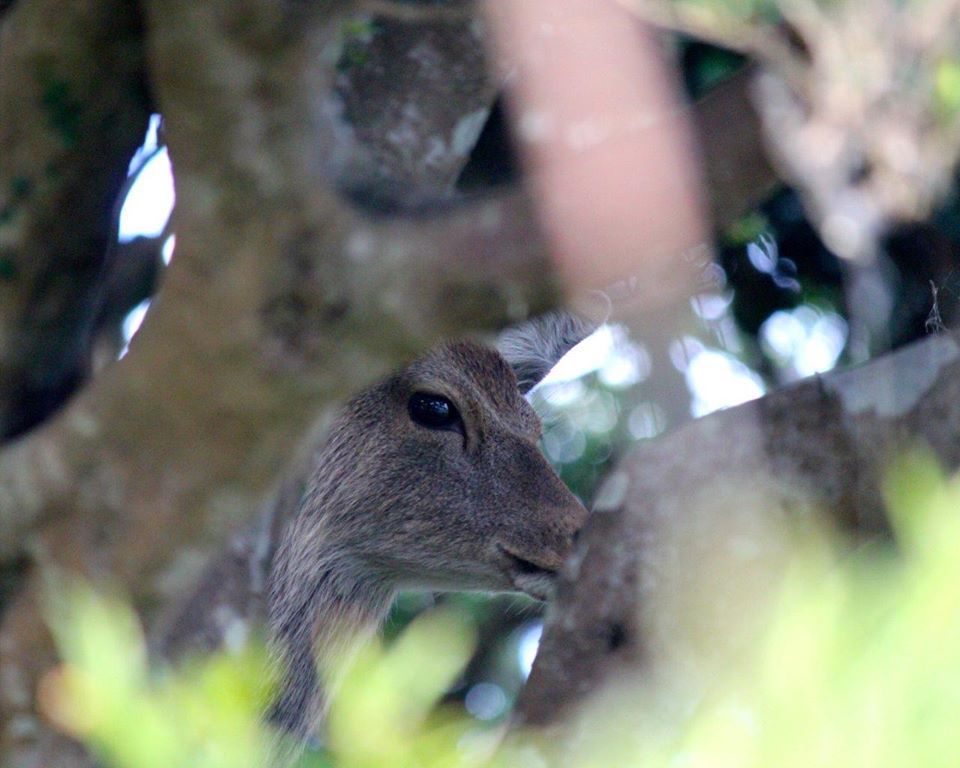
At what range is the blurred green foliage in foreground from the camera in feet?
3.59

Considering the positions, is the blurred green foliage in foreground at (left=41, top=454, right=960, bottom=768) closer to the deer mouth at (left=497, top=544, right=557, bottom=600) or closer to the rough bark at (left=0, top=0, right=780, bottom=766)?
the rough bark at (left=0, top=0, right=780, bottom=766)

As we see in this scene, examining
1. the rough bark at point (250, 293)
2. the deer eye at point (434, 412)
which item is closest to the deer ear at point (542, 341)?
the deer eye at point (434, 412)

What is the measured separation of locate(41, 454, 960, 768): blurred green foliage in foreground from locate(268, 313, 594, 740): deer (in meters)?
3.14

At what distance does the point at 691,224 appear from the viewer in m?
2.00

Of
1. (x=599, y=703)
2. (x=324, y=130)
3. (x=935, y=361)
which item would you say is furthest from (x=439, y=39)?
(x=599, y=703)

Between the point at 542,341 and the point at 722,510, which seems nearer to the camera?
the point at 722,510

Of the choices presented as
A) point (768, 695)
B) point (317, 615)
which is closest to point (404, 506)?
point (317, 615)

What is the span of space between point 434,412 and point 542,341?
3.36 ft

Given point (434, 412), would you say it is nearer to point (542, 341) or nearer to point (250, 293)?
point (542, 341)

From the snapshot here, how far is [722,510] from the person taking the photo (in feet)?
7.99

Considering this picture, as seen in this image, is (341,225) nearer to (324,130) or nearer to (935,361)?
(324,130)

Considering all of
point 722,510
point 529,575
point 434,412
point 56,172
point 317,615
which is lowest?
point 317,615

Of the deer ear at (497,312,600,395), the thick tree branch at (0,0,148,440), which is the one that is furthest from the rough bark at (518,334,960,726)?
the deer ear at (497,312,600,395)

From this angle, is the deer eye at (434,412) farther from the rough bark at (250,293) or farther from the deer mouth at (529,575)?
the rough bark at (250,293)
